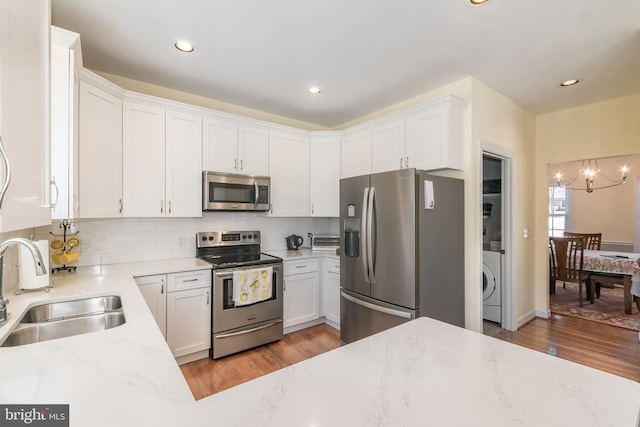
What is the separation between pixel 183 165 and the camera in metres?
2.88

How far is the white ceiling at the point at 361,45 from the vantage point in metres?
1.85

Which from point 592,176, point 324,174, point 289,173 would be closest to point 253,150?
point 289,173

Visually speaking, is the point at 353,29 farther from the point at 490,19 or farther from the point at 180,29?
the point at 180,29

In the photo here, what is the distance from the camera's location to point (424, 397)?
0.75 m

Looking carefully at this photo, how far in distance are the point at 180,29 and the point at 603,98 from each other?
4.32 m

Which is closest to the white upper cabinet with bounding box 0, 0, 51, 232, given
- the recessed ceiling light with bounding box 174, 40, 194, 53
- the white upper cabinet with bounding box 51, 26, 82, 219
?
the white upper cabinet with bounding box 51, 26, 82, 219

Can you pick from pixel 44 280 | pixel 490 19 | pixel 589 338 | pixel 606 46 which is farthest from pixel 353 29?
pixel 589 338

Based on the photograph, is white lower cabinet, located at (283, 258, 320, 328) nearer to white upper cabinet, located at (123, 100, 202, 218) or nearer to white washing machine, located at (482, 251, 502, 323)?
white upper cabinet, located at (123, 100, 202, 218)

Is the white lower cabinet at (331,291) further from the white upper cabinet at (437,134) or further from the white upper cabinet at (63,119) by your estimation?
the white upper cabinet at (63,119)

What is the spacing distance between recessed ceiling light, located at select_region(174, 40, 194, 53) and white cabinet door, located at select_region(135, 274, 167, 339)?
183 cm

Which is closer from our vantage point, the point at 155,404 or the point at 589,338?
the point at 155,404

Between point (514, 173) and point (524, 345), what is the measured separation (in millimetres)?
1881

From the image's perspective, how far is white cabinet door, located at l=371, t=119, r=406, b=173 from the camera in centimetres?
304

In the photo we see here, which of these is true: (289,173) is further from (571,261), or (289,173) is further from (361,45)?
(571,261)
